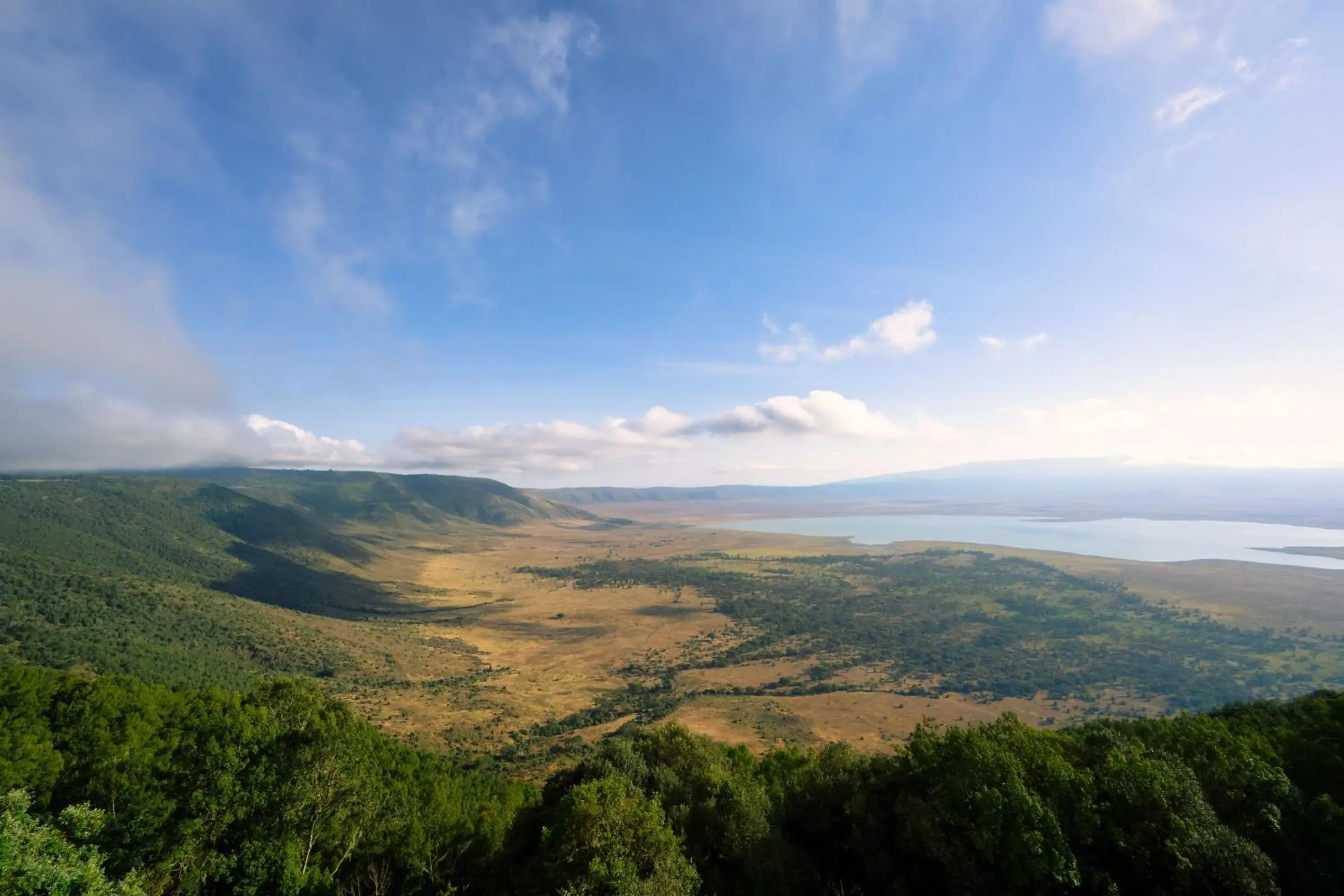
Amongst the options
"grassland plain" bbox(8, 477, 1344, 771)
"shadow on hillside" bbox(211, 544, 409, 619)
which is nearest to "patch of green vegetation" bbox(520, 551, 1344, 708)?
"grassland plain" bbox(8, 477, 1344, 771)

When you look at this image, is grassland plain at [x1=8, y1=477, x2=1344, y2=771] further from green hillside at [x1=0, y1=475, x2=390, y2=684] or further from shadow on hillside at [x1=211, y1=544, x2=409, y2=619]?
Answer: shadow on hillside at [x1=211, y1=544, x2=409, y2=619]

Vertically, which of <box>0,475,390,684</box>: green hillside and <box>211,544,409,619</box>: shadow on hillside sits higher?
<box>0,475,390,684</box>: green hillside

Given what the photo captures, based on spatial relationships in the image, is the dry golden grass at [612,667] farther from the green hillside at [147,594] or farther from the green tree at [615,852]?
the green tree at [615,852]

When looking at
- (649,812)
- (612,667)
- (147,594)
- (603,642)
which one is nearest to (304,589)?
(147,594)

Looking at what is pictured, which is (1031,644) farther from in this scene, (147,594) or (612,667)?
(147,594)

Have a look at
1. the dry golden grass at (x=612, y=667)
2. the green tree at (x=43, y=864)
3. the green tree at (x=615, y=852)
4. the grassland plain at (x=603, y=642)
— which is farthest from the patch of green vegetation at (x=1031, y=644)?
the green tree at (x=43, y=864)

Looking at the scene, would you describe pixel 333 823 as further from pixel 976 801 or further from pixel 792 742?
pixel 792 742

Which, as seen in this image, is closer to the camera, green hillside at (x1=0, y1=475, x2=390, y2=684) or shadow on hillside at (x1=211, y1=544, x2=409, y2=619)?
green hillside at (x1=0, y1=475, x2=390, y2=684)
